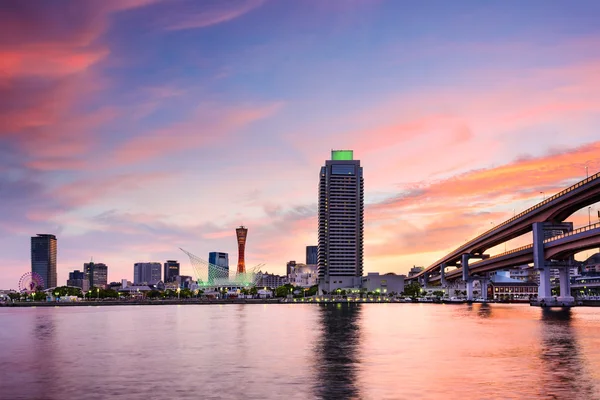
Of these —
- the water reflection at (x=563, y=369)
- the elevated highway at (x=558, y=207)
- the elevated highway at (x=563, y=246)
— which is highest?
the elevated highway at (x=558, y=207)

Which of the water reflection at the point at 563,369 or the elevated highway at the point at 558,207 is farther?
the elevated highway at the point at 558,207

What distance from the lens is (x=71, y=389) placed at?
129 feet

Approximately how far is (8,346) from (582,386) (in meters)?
57.7

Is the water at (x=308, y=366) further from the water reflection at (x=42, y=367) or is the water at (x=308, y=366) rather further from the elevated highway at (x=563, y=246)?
the elevated highway at (x=563, y=246)

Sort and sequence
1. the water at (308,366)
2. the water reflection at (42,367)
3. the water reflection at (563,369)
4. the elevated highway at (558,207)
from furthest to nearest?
the elevated highway at (558,207), the water reflection at (42,367), the water at (308,366), the water reflection at (563,369)

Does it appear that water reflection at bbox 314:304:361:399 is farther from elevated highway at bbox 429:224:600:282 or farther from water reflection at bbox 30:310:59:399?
elevated highway at bbox 429:224:600:282

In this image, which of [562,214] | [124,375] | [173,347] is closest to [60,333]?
[173,347]

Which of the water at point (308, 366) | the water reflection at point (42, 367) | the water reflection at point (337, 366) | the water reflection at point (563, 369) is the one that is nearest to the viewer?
the water reflection at point (563, 369)

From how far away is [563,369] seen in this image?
44.5 meters

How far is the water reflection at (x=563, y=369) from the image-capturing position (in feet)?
116

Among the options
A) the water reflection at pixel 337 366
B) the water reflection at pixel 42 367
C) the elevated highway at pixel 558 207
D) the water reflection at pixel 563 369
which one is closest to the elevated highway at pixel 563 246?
the elevated highway at pixel 558 207

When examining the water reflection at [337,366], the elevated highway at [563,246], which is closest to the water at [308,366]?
the water reflection at [337,366]

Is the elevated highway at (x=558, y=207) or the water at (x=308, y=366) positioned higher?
the elevated highway at (x=558, y=207)

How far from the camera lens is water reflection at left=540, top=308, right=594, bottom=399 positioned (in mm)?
35334
